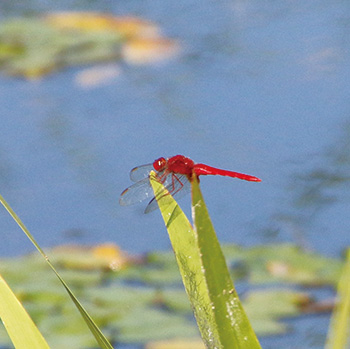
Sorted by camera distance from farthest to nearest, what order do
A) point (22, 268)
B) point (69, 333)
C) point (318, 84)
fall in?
point (318, 84)
point (22, 268)
point (69, 333)

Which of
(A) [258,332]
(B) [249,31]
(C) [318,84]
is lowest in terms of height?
(A) [258,332]

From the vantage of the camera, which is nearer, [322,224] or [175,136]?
[322,224]

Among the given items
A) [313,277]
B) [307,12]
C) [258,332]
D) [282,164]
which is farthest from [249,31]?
[258,332]

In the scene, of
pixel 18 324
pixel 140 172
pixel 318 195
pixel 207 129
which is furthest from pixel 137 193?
pixel 207 129

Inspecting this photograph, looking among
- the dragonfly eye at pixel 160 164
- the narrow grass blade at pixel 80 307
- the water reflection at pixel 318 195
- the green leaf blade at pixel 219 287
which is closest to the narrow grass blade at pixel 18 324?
the narrow grass blade at pixel 80 307

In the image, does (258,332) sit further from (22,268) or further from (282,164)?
(282,164)

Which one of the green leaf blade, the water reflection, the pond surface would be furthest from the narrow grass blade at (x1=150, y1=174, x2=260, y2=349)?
the water reflection

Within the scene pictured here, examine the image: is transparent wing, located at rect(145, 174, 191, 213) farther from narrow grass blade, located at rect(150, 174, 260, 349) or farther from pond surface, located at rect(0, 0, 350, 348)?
pond surface, located at rect(0, 0, 350, 348)
